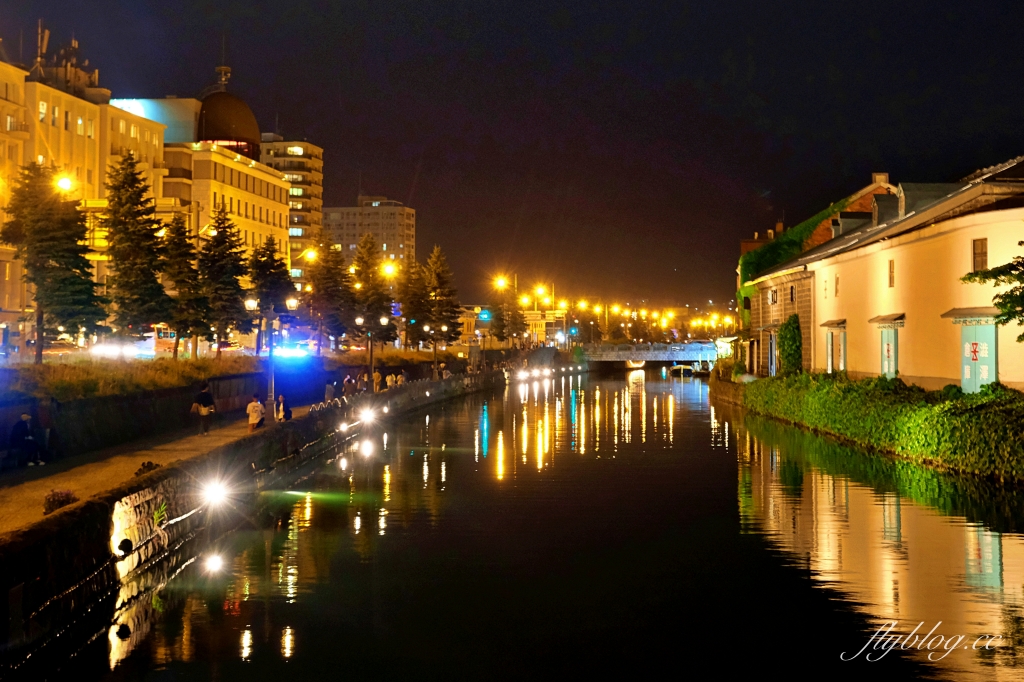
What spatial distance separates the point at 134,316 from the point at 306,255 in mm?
11694

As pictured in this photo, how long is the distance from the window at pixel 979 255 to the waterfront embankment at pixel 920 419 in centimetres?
375

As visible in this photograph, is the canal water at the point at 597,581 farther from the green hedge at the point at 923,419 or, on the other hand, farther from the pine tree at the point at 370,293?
the pine tree at the point at 370,293

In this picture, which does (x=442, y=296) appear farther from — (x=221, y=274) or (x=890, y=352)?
(x=890, y=352)

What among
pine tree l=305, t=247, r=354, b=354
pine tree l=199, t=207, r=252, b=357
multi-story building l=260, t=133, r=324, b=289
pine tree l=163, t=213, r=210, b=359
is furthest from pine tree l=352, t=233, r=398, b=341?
multi-story building l=260, t=133, r=324, b=289

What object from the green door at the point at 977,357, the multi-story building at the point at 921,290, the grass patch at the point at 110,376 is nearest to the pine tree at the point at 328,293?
the grass patch at the point at 110,376

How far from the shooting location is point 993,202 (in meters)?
34.6

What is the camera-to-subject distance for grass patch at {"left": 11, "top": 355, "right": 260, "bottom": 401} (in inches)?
1198

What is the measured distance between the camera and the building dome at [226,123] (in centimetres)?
12088

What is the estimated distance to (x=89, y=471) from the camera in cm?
2581

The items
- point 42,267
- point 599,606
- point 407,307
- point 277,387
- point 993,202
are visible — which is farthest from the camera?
point 407,307

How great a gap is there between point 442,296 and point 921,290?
70.2 metres

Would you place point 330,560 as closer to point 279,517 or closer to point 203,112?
point 279,517

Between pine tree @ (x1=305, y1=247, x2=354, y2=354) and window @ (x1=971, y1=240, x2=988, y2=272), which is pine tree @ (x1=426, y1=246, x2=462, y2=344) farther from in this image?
window @ (x1=971, y1=240, x2=988, y2=272)

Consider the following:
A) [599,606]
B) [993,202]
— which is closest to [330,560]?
[599,606]
